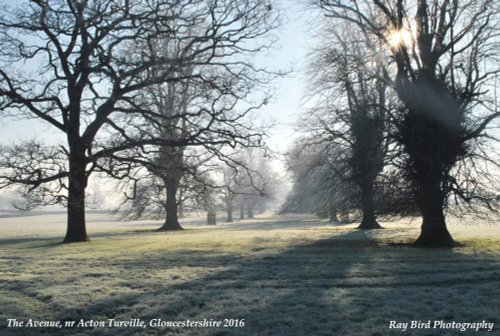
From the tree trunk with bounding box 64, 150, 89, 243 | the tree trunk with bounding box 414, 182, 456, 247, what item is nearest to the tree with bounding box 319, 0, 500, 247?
the tree trunk with bounding box 414, 182, 456, 247

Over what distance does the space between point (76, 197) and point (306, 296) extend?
1508 centimetres

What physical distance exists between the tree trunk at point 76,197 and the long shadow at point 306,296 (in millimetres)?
8698

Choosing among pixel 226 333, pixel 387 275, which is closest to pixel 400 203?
pixel 387 275

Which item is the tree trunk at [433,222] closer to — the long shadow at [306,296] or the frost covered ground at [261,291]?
the frost covered ground at [261,291]

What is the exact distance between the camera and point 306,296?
8727 mm

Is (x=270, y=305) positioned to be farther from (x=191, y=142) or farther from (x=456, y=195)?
(x=191, y=142)

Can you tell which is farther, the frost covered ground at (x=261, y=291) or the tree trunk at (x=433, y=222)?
the tree trunk at (x=433, y=222)

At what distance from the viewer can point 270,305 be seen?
26.8 feet

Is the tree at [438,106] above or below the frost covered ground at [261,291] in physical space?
above

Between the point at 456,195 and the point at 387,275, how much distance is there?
319 inches

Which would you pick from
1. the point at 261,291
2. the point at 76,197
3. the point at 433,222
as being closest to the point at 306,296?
the point at 261,291

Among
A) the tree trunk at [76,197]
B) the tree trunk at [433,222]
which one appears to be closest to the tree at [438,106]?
the tree trunk at [433,222]

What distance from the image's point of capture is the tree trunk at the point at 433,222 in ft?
57.0

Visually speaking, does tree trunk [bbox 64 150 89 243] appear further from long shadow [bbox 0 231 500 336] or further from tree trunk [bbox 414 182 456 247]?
tree trunk [bbox 414 182 456 247]
